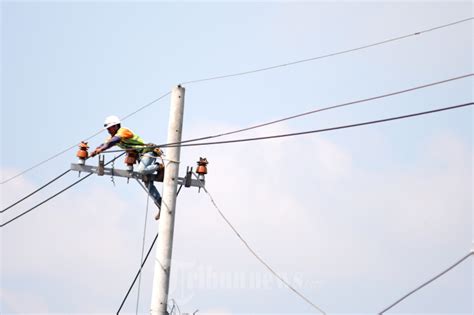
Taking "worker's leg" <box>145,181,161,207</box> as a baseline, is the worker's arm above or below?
above

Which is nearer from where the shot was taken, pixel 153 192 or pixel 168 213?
pixel 168 213

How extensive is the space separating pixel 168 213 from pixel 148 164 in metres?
1.46

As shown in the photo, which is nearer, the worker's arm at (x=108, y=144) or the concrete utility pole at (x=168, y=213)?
the concrete utility pole at (x=168, y=213)

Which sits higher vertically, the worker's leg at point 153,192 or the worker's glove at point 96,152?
the worker's glove at point 96,152

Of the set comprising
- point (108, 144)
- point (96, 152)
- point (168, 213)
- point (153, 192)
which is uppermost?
point (108, 144)

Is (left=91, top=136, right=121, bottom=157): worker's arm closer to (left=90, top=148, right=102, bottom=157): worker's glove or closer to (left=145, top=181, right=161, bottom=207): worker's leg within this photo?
(left=90, top=148, right=102, bottom=157): worker's glove

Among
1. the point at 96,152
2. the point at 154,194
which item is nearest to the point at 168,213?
the point at 154,194

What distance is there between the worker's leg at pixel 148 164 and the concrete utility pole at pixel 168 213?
27.9 inches

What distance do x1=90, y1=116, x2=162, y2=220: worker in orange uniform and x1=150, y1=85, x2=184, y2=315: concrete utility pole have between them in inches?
27.7

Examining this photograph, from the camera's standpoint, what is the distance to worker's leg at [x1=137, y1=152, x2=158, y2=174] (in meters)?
15.7

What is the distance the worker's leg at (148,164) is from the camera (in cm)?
1570

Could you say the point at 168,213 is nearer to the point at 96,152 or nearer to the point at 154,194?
the point at 154,194

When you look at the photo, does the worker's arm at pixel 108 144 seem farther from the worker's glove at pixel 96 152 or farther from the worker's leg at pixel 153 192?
the worker's leg at pixel 153 192

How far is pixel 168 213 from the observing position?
48.2 ft
